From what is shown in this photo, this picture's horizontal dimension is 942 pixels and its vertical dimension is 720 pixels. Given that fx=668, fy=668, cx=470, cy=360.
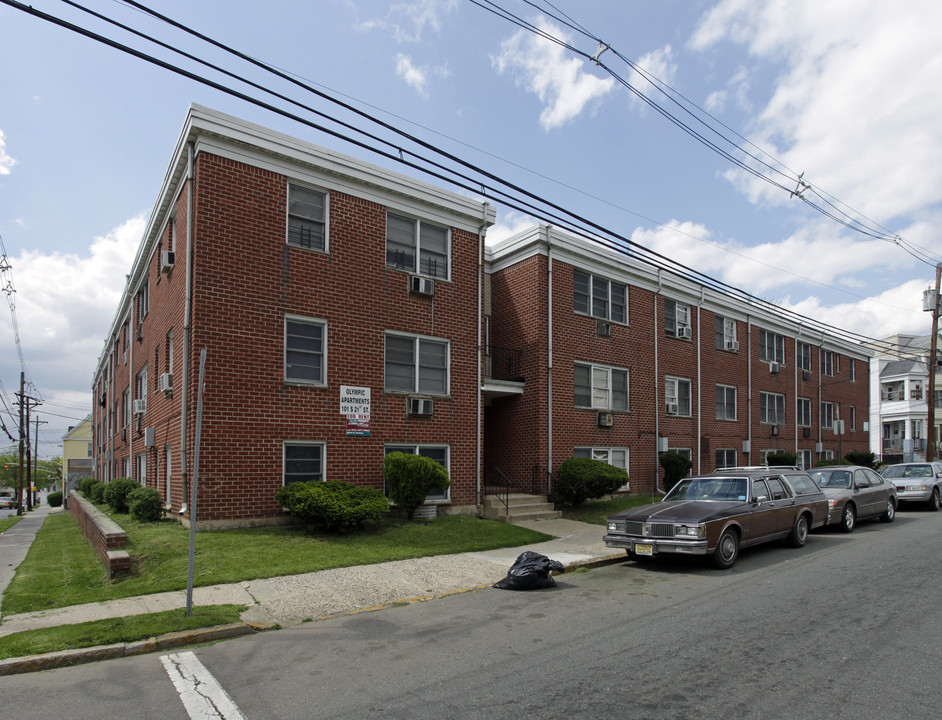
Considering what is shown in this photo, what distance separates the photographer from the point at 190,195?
1322 centimetres

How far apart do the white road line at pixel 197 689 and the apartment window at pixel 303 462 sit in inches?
276

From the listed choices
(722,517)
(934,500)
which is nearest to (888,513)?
(934,500)

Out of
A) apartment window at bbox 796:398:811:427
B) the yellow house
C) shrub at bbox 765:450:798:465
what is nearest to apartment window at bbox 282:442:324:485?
shrub at bbox 765:450:798:465

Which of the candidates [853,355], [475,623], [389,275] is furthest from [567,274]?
[853,355]

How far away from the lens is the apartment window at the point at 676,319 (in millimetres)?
23766

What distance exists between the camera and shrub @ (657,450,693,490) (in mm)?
21969

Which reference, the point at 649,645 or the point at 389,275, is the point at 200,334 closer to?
the point at 389,275

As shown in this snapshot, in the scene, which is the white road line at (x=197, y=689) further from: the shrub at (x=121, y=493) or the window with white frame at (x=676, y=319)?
the window with white frame at (x=676, y=319)

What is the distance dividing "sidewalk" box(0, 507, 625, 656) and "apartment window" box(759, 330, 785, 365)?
65.0 feet

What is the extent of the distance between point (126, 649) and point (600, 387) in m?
16.1

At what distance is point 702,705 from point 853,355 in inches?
1479

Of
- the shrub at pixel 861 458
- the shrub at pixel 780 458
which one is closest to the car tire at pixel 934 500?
the shrub at pixel 780 458

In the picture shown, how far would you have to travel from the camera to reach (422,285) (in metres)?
15.7

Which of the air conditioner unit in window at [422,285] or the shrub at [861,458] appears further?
the shrub at [861,458]
